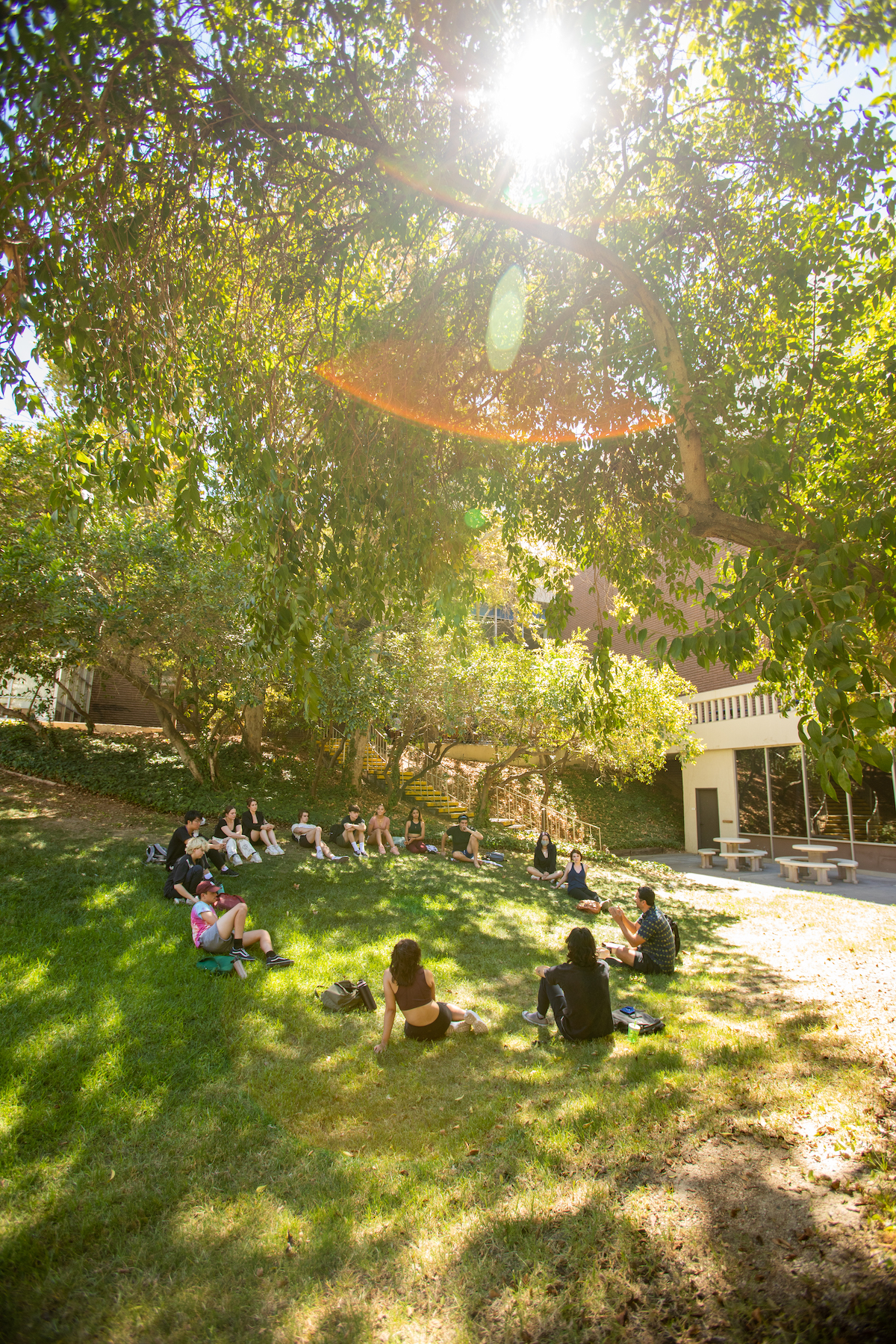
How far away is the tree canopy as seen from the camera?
3963 millimetres

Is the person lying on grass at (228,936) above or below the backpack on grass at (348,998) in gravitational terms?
above

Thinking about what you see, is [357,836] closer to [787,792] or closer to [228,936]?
[228,936]

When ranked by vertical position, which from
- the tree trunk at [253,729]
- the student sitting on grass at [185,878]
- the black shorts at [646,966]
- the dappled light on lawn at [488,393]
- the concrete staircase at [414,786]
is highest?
the dappled light on lawn at [488,393]

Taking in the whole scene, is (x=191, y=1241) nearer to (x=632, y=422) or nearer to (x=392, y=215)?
(x=392, y=215)

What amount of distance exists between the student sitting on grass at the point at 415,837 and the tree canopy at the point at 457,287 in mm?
8489

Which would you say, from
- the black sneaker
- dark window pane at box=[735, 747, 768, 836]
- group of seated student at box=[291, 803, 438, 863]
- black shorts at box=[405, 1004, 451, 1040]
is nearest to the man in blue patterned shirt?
black shorts at box=[405, 1004, 451, 1040]

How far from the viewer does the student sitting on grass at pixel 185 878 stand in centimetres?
810

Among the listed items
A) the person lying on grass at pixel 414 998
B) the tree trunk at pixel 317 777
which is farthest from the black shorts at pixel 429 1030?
the tree trunk at pixel 317 777

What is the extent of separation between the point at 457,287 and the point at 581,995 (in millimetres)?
→ 6198

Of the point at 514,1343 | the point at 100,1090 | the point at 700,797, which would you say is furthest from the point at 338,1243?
the point at 700,797

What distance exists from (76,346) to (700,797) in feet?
71.8

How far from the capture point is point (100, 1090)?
4215mm

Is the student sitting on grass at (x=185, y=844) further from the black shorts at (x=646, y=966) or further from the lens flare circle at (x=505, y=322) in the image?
the lens flare circle at (x=505, y=322)

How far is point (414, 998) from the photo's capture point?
5.32 metres
